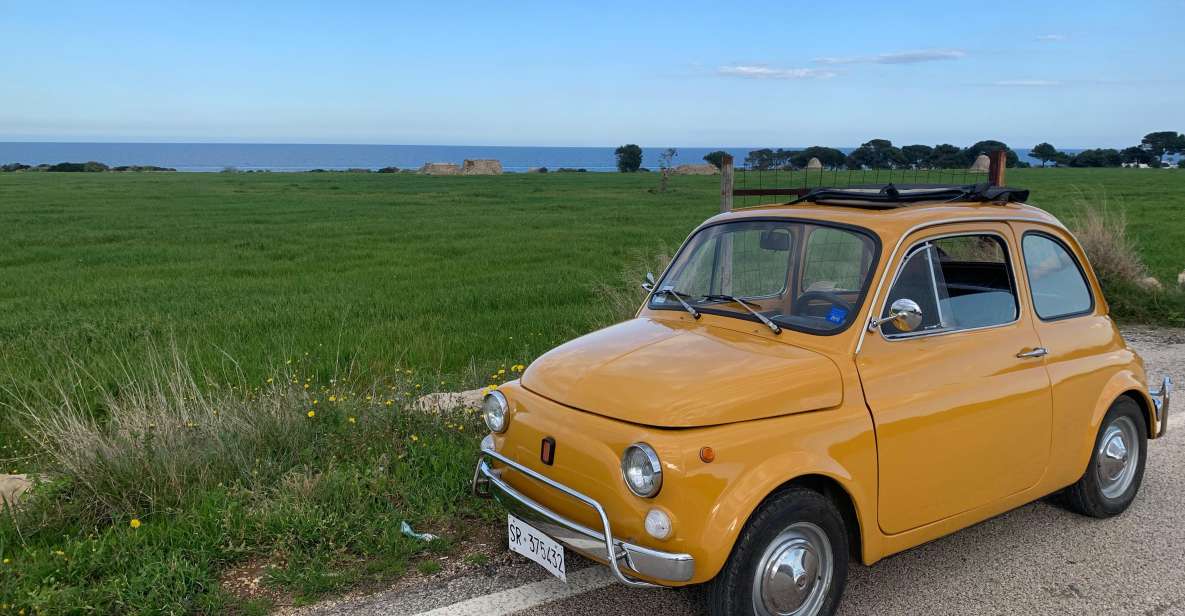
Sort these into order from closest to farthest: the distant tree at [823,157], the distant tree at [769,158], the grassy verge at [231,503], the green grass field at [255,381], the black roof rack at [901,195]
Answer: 1. the grassy verge at [231,503]
2. the green grass field at [255,381]
3. the black roof rack at [901,195]
4. the distant tree at [769,158]
5. the distant tree at [823,157]

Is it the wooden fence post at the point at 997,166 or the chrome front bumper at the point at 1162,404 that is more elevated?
the wooden fence post at the point at 997,166

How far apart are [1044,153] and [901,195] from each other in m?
83.7

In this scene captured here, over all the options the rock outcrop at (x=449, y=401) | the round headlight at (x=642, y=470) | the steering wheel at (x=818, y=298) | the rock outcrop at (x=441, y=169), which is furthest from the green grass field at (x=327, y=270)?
the rock outcrop at (x=441, y=169)

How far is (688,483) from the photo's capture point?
312 centimetres

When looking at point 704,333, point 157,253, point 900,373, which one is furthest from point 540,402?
point 157,253

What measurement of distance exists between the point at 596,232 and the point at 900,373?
787 inches

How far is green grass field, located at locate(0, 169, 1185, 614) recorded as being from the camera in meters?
4.14

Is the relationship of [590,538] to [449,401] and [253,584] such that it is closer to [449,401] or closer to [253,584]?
[253,584]

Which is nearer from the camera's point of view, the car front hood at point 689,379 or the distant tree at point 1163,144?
the car front hood at point 689,379

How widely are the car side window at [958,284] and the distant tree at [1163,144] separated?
86.5 meters

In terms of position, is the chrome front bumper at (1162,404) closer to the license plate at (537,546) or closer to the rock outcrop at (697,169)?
the license plate at (537,546)

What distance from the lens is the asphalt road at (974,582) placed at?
3752mm

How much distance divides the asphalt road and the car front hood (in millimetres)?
930

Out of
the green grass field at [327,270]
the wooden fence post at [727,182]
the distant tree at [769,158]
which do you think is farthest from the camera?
the distant tree at [769,158]
